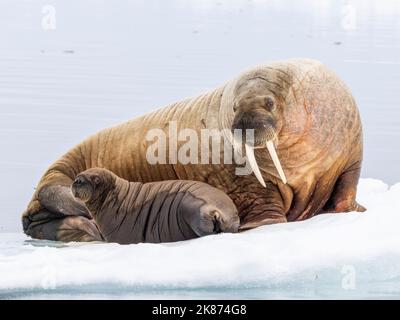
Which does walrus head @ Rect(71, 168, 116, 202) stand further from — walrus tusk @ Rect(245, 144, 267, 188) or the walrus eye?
walrus tusk @ Rect(245, 144, 267, 188)

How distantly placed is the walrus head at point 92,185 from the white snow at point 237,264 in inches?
27.1

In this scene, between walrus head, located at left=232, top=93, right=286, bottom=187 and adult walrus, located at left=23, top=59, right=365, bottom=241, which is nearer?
walrus head, located at left=232, top=93, right=286, bottom=187

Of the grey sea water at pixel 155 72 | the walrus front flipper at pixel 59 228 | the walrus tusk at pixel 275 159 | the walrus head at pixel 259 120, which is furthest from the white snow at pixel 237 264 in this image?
the walrus front flipper at pixel 59 228

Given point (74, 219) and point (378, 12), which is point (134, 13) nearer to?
point (378, 12)

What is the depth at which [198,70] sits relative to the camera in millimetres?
20969

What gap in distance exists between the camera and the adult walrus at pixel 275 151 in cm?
1068

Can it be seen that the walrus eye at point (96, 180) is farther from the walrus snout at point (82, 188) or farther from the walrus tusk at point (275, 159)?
the walrus tusk at point (275, 159)

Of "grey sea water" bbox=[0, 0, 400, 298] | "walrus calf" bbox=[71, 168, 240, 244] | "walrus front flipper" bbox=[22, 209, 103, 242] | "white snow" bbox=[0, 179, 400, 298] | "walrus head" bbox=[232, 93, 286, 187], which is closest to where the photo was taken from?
"white snow" bbox=[0, 179, 400, 298]

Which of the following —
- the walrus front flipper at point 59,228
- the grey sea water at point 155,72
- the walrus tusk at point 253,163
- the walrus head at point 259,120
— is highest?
the walrus head at point 259,120

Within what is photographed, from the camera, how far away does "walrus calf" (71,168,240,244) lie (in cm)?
1027

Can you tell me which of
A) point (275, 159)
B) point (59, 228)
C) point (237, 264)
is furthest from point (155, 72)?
point (237, 264)

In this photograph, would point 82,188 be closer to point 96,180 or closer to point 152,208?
point 96,180

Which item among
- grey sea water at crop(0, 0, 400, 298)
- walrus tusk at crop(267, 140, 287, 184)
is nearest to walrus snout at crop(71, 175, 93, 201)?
grey sea water at crop(0, 0, 400, 298)
